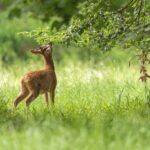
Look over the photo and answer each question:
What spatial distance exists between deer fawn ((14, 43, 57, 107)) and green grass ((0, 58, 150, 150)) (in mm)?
142

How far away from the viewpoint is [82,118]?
7770 millimetres

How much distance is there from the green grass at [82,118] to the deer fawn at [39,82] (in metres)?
0.14

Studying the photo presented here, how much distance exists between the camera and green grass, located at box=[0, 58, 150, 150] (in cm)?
649

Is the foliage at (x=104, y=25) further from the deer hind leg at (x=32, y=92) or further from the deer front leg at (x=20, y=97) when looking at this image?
the deer front leg at (x=20, y=97)

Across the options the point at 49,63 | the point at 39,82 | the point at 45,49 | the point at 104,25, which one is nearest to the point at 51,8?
the point at 104,25

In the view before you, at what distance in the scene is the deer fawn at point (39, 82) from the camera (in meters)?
8.76

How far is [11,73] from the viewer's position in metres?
12.9

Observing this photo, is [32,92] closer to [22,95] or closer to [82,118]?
[22,95]

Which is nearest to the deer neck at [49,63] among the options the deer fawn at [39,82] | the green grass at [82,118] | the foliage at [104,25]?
the deer fawn at [39,82]

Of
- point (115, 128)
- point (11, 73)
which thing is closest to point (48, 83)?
point (115, 128)

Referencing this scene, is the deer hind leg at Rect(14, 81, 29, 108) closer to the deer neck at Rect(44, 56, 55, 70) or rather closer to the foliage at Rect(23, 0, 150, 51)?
the deer neck at Rect(44, 56, 55, 70)

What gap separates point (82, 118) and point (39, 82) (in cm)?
121

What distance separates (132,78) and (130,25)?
3129mm

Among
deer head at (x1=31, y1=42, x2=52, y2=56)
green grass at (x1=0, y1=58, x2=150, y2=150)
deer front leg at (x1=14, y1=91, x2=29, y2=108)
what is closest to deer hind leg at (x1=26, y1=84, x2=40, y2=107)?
green grass at (x1=0, y1=58, x2=150, y2=150)
